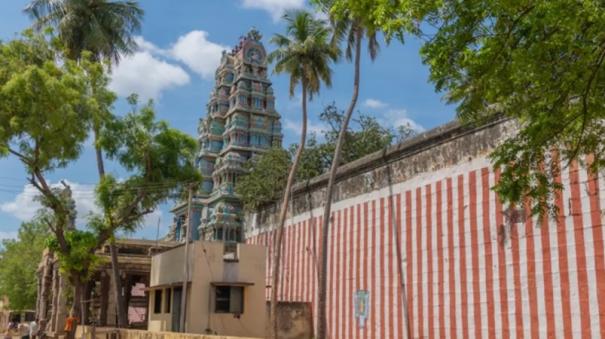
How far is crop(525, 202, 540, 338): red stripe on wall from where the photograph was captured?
44.7 feet

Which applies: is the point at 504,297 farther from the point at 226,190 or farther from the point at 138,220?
the point at 226,190

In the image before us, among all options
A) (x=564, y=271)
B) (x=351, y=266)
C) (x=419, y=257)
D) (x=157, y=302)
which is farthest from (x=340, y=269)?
(x=564, y=271)

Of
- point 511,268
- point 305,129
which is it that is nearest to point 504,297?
point 511,268

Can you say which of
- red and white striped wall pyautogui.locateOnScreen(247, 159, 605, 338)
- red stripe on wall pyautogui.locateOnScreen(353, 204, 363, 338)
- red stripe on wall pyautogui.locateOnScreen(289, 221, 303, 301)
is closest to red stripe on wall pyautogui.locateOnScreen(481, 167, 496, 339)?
red and white striped wall pyautogui.locateOnScreen(247, 159, 605, 338)

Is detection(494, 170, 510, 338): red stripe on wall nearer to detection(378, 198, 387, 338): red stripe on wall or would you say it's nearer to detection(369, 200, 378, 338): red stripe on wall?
detection(378, 198, 387, 338): red stripe on wall

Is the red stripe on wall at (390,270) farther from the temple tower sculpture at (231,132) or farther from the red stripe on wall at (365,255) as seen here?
the temple tower sculpture at (231,132)

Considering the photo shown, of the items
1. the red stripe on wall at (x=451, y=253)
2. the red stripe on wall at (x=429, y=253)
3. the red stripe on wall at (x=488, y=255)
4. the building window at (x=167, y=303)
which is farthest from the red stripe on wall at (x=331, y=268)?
the red stripe on wall at (x=488, y=255)

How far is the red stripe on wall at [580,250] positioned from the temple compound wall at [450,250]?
0.07 feet

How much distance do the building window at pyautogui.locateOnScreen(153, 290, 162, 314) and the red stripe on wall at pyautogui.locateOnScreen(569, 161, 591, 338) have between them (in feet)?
55.0

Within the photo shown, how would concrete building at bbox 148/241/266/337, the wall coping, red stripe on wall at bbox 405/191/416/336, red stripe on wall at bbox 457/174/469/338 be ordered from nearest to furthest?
red stripe on wall at bbox 457/174/469/338
the wall coping
red stripe on wall at bbox 405/191/416/336
concrete building at bbox 148/241/266/337

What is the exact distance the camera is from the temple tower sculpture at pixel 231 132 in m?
57.0

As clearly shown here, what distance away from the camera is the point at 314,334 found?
22219 mm

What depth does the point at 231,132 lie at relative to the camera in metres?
60.1

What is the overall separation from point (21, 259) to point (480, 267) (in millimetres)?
49865
